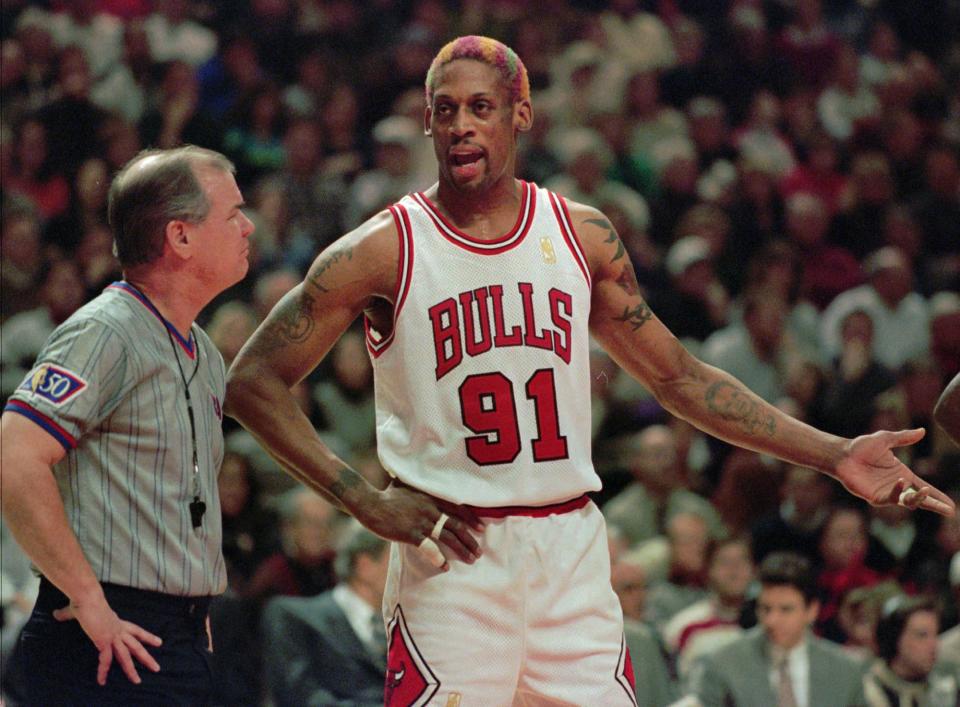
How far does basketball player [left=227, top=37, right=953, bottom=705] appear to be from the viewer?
4.06m

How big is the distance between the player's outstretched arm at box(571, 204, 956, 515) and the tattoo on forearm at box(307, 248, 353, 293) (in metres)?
0.71

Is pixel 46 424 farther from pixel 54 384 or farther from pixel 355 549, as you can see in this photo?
pixel 355 549

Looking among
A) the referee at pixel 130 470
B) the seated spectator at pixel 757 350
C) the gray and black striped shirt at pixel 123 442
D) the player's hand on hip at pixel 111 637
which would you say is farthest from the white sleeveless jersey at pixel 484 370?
the seated spectator at pixel 757 350

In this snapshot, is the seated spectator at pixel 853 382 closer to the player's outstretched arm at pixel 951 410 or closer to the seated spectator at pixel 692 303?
the seated spectator at pixel 692 303

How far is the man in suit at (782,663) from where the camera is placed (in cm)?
716

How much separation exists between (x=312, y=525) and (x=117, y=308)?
4.26 m

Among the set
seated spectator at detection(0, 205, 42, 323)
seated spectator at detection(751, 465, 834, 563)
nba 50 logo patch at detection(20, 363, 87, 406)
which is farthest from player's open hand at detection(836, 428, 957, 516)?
seated spectator at detection(0, 205, 42, 323)

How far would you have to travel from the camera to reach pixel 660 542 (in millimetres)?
8641

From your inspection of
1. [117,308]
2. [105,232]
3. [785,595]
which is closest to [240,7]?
[105,232]

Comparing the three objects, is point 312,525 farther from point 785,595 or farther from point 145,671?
point 145,671

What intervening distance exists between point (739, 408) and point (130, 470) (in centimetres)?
186

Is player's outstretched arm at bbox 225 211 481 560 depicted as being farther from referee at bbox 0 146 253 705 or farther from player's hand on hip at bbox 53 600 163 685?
player's hand on hip at bbox 53 600 163 685

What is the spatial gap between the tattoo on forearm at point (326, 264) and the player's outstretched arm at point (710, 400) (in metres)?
0.71

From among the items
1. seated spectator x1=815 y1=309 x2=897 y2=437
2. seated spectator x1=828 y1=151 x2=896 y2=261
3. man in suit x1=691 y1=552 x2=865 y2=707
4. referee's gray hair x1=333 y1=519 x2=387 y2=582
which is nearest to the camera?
man in suit x1=691 y1=552 x2=865 y2=707
